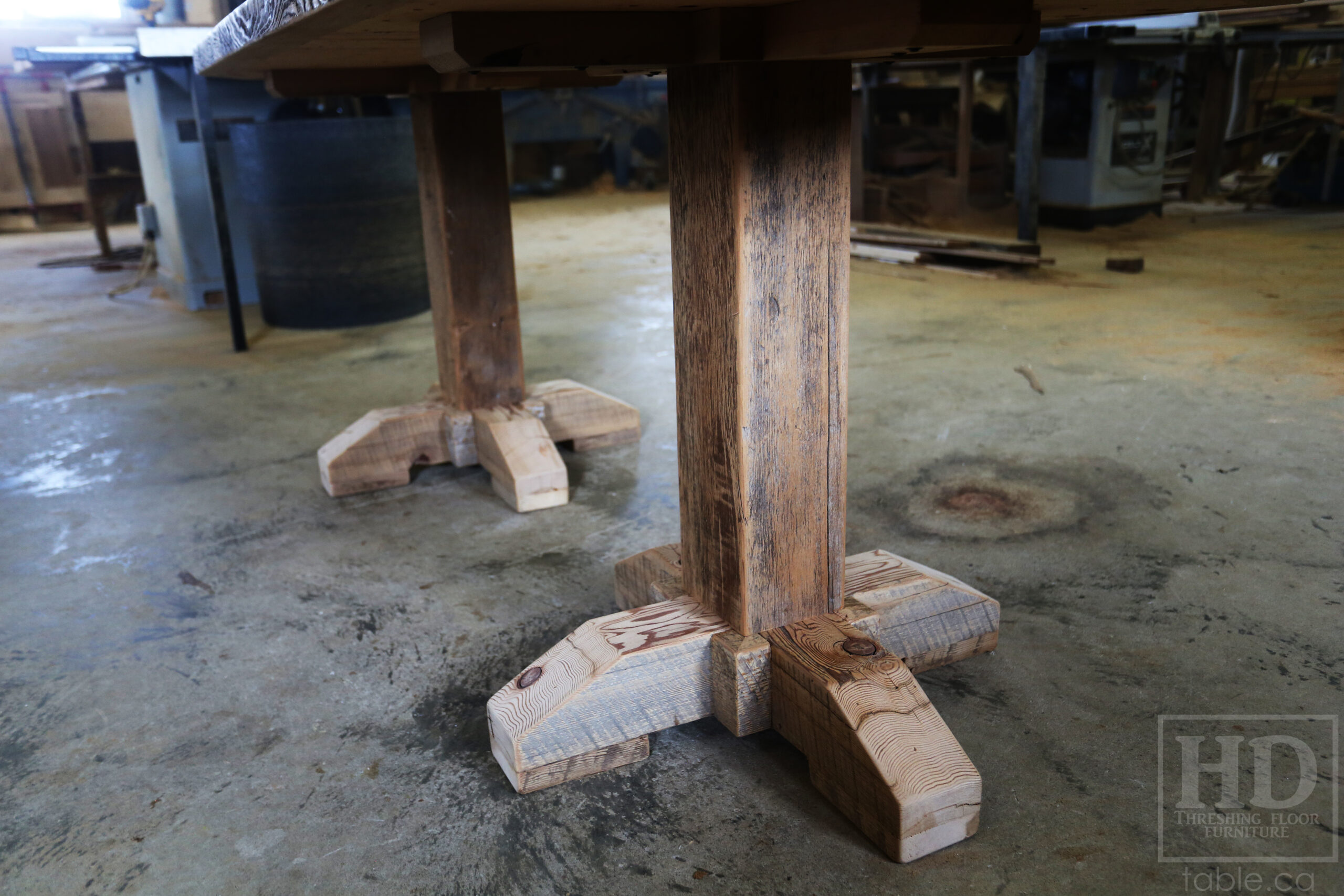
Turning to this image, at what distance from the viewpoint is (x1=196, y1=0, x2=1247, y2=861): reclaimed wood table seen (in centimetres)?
127

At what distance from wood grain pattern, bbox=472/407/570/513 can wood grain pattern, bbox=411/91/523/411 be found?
13 cm

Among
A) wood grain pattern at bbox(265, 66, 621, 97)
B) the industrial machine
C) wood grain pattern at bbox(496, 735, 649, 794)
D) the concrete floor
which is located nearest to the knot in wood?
the concrete floor

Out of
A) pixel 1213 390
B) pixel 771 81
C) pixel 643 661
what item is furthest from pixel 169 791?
pixel 1213 390

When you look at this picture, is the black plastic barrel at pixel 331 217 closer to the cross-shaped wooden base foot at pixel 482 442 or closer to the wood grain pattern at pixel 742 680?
the cross-shaped wooden base foot at pixel 482 442

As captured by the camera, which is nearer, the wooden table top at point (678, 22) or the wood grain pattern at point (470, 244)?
the wooden table top at point (678, 22)

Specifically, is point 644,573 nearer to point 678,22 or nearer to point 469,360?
point 678,22

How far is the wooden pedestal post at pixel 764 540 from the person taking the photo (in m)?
1.38

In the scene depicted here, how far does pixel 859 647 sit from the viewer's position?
1531 millimetres

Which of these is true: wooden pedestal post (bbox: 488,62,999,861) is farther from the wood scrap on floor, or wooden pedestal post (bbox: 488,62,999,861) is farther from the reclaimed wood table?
the wood scrap on floor

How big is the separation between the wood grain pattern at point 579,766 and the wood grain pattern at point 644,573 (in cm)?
34

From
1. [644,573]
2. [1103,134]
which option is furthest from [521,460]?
[1103,134]

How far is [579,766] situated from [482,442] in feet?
4.73

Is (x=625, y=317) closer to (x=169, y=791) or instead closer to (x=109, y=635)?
(x=109, y=635)

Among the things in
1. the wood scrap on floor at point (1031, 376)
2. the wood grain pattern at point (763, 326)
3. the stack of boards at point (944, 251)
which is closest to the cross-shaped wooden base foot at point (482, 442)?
the wood grain pattern at point (763, 326)
